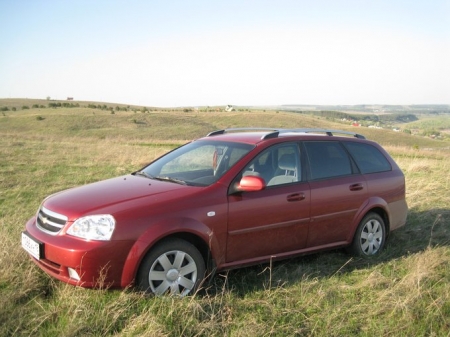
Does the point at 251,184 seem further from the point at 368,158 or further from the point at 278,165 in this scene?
the point at 368,158

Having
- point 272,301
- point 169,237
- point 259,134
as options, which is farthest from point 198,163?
point 272,301

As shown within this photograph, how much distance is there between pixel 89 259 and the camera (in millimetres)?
3816

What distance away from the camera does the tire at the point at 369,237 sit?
5.79 metres

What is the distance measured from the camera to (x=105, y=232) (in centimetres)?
390

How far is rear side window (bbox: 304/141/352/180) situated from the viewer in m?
5.45

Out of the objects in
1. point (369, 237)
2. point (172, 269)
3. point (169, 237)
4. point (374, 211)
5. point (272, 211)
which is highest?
point (272, 211)

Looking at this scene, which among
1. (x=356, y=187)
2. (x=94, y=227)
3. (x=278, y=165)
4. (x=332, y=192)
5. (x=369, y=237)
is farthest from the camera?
(x=369, y=237)

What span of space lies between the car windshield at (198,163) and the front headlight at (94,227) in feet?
3.41

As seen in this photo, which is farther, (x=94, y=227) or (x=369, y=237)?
(x=369, y=237)

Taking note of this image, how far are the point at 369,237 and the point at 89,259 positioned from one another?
371cm

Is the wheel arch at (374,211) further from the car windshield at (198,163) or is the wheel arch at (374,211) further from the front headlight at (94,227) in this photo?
the front headlight at (94,227)

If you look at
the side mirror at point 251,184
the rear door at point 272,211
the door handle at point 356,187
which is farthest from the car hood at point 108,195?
the door handle at point 356,187

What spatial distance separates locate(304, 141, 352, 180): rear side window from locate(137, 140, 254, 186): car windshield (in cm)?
86

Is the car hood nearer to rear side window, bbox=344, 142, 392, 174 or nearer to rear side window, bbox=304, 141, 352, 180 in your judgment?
rear side window, bbox=304, 141, 352, 180
